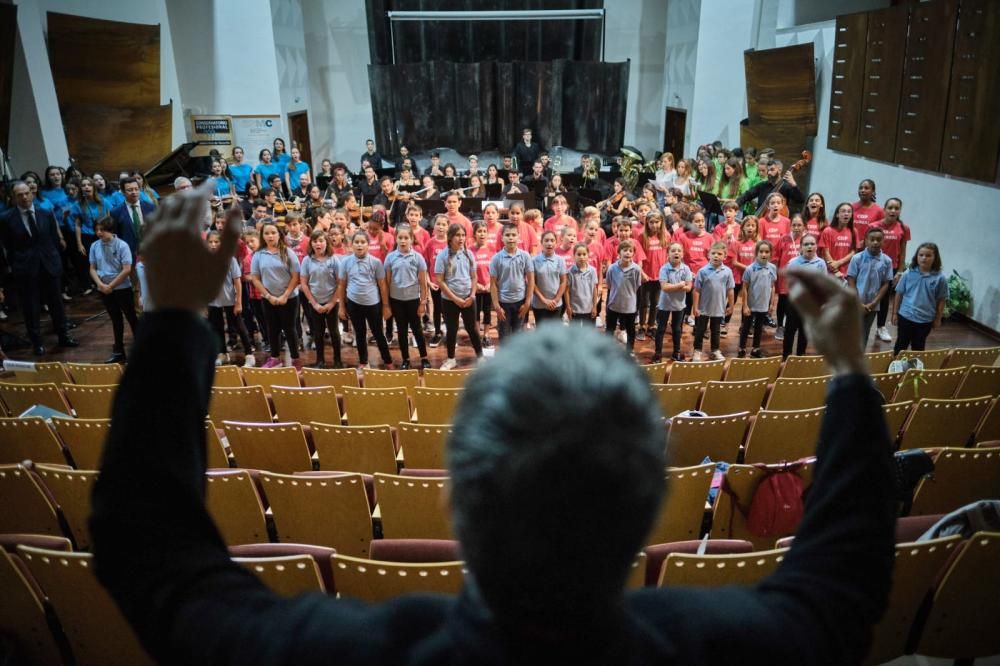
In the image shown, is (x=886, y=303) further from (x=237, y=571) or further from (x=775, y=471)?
(x=237, y=571)

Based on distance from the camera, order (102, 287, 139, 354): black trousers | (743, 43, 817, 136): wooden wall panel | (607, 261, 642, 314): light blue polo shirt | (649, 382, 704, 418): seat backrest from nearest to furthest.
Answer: (649, 382, 704, 418): seat backrest, (607, 261, 642, 314): light blue polo shirt, (102, 287, 139, 354): black trousers, (743, 43, 817, 136): wooden wall panel

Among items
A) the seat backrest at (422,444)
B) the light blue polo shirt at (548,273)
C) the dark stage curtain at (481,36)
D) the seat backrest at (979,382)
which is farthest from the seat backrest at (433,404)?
the dark stage curtain at (481,36)

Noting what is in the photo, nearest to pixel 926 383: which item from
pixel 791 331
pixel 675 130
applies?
pixel 791 331

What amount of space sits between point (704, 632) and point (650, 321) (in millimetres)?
7539

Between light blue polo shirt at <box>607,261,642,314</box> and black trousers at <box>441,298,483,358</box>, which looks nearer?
light blue polo shirt at <box>607,261,642,314</box>

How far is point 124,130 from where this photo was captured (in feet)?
37.3

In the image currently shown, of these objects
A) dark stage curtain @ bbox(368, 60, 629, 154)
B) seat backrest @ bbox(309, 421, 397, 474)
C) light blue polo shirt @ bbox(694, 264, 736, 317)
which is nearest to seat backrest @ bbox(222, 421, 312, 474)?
seat backrest @ bbox(309, 421, 397, 474)

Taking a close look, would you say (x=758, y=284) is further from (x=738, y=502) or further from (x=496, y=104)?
(x=496, y=104)

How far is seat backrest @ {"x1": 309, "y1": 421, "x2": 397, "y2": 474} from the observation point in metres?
3.84

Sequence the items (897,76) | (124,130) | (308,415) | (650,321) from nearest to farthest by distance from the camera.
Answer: (308,415)
(650,321)
(897,76)
(124,130)

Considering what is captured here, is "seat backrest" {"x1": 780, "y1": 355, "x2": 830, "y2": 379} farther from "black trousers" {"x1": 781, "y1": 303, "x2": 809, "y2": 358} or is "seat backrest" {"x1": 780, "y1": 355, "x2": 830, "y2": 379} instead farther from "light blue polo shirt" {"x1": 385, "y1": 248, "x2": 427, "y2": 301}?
"light blue polo shirt" {"x1": 385, "y1": 248, "x2": 427, "y2": 301}

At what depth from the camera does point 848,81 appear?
33.7 feet

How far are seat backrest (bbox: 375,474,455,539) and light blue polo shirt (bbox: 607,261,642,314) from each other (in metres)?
3.87

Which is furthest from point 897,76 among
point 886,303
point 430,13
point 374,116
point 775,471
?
point 374,116
